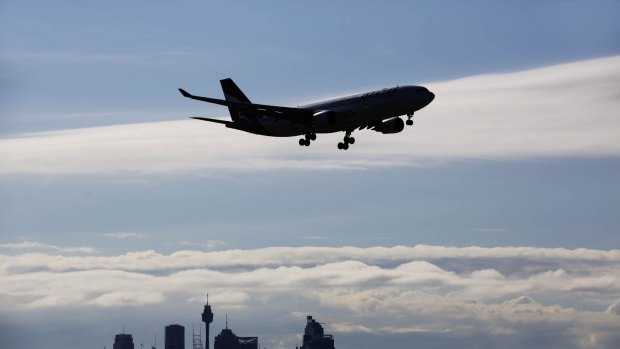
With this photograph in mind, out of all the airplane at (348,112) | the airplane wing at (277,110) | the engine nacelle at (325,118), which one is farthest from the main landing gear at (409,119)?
the airplane wing at (277,110)

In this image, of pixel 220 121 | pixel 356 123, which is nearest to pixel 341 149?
pixel 356 123

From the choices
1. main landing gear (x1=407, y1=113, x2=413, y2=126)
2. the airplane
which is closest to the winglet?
the airplane

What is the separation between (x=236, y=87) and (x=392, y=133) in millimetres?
42877

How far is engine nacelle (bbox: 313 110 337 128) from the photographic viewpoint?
162625 millimetres

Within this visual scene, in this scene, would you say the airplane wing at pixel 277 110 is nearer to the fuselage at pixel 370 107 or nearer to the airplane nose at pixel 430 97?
the fuselage at pixel 370 107

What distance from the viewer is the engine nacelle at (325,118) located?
16262cm

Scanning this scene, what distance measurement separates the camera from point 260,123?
584 feet

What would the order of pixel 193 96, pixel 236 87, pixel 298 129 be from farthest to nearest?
1. pixel 236 87
2. pixel 298 129
3. pixel 193 96

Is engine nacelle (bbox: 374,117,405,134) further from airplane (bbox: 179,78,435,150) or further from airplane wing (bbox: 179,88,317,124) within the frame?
airplane wing (bbox: 179,88,317,124)

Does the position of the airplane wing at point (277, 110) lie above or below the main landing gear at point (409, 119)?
above

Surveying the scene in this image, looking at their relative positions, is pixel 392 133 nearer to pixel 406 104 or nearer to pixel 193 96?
pixel 406 104

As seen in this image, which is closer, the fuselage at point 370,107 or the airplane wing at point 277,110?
the fuselage at point 370,107

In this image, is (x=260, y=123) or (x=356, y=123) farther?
(x=260, y=123)

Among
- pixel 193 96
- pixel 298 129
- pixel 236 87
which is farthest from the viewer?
pixel 236 87
